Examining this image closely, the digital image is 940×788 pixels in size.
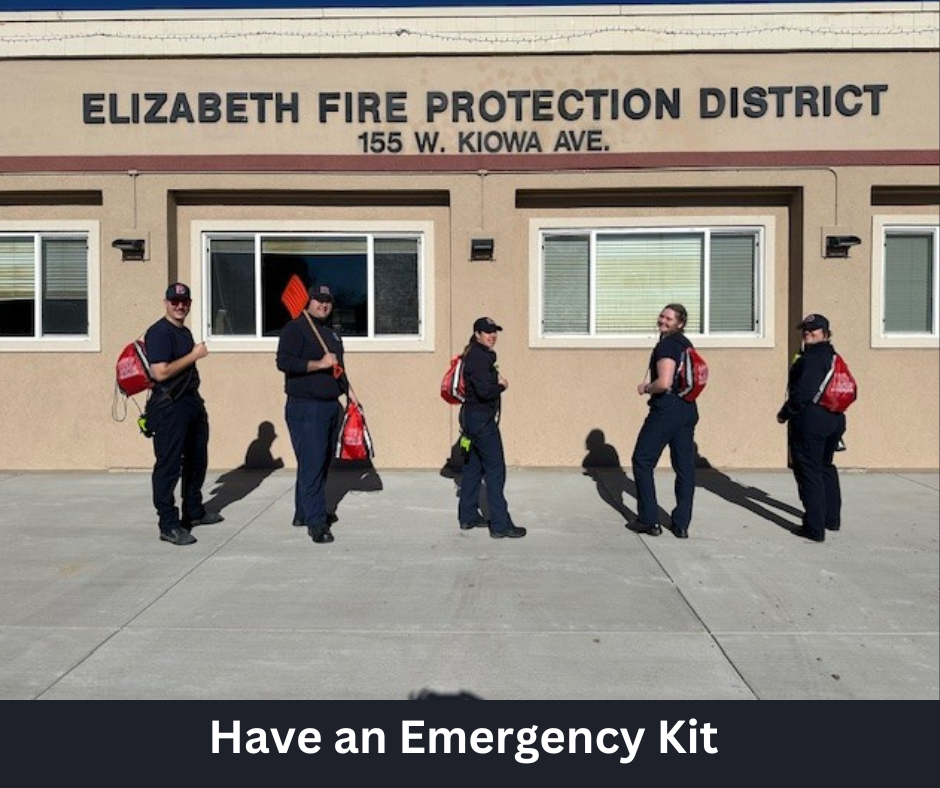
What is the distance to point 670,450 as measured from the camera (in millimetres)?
8234

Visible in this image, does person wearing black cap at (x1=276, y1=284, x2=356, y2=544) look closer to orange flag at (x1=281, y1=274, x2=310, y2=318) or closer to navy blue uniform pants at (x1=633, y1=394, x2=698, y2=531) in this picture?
navy blue uniform pants at (x1=633, y1=394, x2=698, y2=531)

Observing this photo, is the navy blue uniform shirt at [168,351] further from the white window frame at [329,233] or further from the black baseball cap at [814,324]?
the black baseball cap at [814,324]

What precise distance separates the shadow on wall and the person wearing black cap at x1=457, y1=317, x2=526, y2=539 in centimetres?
335

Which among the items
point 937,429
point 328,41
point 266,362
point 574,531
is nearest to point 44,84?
point 328,41

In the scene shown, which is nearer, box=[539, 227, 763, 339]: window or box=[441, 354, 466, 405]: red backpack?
box=[441, 354, 466, 405]: red backpack

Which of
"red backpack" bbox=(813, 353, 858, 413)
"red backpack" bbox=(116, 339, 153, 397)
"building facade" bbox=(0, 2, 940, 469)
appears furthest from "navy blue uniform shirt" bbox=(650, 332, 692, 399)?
"red backpack" bbox=(116, 339, 153, 397)

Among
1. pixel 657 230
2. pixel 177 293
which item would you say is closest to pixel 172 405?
pixel 177 293

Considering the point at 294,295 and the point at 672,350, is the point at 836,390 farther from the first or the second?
the point at 294,295

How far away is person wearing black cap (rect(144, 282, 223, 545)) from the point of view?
7.80m

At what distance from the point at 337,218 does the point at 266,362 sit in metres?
1.94

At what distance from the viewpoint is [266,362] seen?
12008mm

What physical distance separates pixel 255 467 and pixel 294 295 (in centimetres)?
212
